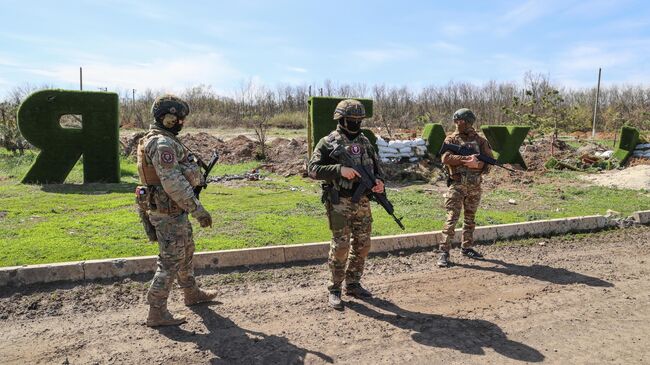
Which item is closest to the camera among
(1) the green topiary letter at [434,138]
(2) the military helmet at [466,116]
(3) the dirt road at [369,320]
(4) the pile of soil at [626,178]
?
(3) the dirt road at [369,320]

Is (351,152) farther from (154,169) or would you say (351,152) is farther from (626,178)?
(626,178)

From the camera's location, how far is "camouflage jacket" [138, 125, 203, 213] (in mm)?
3432

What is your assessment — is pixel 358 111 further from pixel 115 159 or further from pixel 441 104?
pixel 441 104

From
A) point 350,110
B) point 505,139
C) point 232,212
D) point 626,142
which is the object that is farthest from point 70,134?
point 626,142

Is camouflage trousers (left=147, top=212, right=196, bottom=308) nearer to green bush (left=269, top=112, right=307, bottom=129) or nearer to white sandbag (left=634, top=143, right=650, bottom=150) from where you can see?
white sandbag (left=634, top=143, right=650, bottom=150)

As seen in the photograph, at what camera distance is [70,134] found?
11.3 metres

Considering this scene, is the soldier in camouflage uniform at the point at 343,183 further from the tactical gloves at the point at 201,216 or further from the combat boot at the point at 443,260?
the combat boot at the point at 443,260

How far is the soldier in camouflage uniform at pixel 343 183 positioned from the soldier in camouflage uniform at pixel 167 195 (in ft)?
3.53

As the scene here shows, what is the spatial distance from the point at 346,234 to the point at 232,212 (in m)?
4.15

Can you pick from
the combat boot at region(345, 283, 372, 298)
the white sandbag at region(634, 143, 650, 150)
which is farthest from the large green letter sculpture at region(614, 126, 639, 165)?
the combat boot at region(345, 283, 372, 298)

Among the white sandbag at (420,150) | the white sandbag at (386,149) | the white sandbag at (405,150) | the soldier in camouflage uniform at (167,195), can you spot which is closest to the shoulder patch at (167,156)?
the soldier in camouflage uniform at (167,195)

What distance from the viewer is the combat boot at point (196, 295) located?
4129 millimetres

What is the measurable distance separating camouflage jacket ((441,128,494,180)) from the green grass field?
144 cm

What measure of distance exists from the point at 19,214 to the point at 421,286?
655 cm
